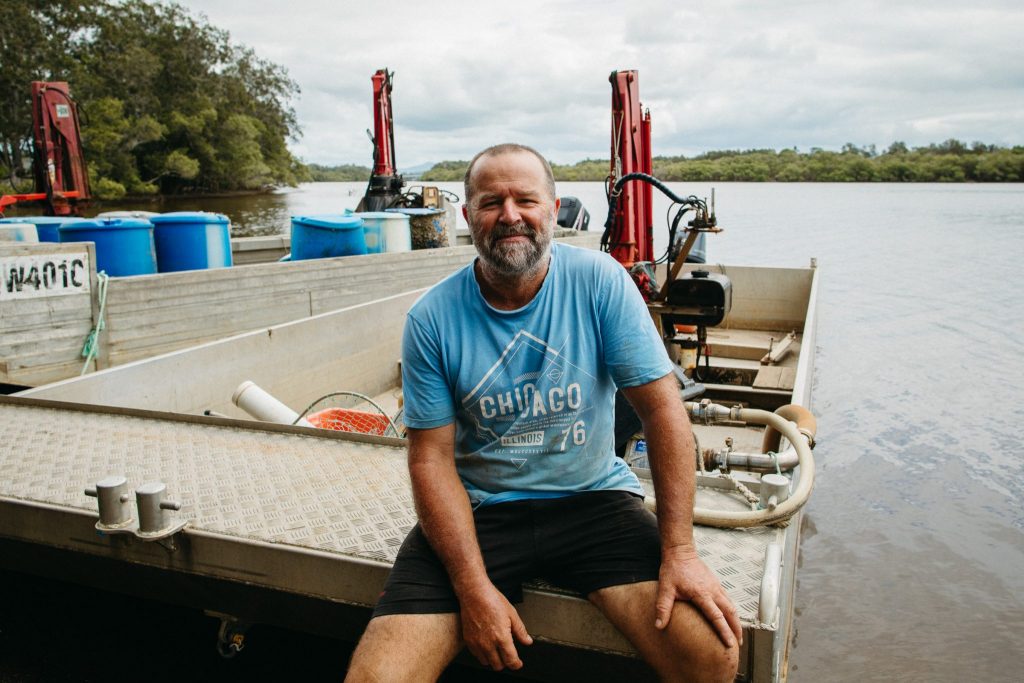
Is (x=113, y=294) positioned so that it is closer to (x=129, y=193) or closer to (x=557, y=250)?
(x=557, y=250)

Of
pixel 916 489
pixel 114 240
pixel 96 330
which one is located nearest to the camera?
pixel 96 330

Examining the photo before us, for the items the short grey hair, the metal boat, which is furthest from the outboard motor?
the short grey hair

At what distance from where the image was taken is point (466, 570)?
1917 millimetres

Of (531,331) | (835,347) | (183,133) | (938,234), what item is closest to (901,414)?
(835,347)

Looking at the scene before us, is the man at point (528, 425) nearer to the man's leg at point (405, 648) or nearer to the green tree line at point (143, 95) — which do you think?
the man's leg at point (405, 648)

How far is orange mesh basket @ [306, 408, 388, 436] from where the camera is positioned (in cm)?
407

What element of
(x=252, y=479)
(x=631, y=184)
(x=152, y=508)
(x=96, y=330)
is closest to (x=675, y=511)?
(x=152, y=508)

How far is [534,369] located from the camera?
2084 mm

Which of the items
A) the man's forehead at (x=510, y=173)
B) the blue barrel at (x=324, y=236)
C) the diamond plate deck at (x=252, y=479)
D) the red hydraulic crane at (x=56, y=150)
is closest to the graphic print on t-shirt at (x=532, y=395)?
the man's forehead at (x=510, y=173)

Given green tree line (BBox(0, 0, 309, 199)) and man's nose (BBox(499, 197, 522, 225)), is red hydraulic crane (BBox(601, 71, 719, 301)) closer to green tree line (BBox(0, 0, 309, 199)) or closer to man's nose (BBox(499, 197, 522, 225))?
man's nose (BBox(499, 197, 522, 225))

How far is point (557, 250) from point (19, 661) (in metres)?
2.81

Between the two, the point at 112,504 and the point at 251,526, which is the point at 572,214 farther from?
the point at 112,504

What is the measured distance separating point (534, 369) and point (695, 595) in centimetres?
70

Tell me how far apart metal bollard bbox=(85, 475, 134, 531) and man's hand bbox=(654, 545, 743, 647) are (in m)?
1.70
